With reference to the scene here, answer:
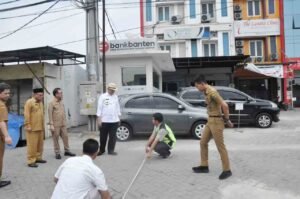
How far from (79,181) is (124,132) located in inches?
375

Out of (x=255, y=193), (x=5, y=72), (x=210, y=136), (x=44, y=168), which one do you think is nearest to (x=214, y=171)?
(x=210, y=136)

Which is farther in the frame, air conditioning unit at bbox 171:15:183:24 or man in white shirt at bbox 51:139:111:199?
air conditioning unit at bbox 171:15:183:24

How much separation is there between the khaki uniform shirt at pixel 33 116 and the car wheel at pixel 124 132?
445 centimetres

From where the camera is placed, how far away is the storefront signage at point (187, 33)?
3288 cm

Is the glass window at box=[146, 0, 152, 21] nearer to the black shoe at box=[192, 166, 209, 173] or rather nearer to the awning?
the awning

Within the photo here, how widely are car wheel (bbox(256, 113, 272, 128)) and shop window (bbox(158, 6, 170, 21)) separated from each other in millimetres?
19545

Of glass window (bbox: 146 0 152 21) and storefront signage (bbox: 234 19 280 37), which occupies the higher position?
glass window (bbox: 146 0 152 21)

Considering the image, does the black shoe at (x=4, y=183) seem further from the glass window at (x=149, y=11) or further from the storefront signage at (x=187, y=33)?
the glass window at (x=149, y=11)

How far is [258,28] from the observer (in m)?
32.8

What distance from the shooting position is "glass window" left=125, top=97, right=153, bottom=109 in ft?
45.3

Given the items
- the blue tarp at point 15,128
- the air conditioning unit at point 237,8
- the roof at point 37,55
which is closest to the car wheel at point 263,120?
the roof at point 37,55

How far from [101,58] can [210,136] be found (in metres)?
11.1

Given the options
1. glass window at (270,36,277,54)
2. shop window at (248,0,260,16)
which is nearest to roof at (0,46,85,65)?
glass window at (270,36,277,54)

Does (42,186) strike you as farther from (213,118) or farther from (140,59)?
(140,59)
